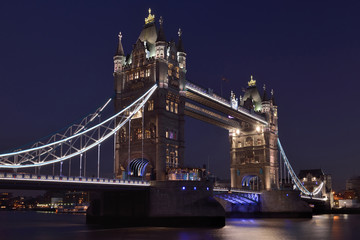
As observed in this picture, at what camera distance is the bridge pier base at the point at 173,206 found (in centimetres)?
5466

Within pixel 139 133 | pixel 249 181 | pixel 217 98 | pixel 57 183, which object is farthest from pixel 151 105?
pixel 249 181

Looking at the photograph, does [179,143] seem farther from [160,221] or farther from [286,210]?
[286,210]

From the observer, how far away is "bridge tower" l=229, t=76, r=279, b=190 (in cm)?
10231

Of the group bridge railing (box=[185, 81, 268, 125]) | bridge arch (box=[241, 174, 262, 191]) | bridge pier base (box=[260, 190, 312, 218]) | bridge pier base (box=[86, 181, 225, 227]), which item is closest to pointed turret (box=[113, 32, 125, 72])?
bridge railing (box=[185, 81, 268, 125])

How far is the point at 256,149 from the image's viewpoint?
104 metres

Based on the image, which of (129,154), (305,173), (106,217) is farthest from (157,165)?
(305,173)

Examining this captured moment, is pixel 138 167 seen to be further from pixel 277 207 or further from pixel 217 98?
pixel 277 207

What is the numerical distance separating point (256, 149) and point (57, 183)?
65236 millimetres

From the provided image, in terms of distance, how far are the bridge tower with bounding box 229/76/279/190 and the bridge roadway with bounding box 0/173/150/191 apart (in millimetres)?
53368

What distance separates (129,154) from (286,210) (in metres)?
43.7

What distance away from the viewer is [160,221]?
5491 centimetres

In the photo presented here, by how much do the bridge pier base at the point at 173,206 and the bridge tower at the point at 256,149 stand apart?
47524 mm

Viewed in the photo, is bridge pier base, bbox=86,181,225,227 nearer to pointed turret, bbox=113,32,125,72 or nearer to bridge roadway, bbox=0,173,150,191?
bridge roadway, bbox=0,173,150,191

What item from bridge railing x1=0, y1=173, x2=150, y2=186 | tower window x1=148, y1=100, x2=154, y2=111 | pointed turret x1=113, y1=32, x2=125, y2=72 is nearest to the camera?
bridge railing x1=0, y1=173, x2=150, y2=186
